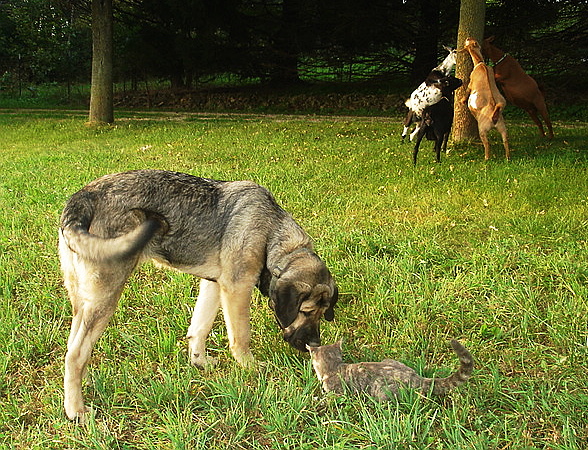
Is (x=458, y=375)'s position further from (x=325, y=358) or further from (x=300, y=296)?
(x=300, y=296)

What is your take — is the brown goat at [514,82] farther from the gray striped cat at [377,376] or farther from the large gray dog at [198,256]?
the gray striped cat at [377,376]

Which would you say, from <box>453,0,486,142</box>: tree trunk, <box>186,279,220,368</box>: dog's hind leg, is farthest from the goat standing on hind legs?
<box>186,279,220,368</box>: dog's hind leg

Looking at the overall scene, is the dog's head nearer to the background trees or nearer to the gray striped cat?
the gray striped cat

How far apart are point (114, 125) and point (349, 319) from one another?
47.5 ft

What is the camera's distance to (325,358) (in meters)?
3.33

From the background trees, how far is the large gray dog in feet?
56.6

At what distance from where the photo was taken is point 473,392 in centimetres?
321

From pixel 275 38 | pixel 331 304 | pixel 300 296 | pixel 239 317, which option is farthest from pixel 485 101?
pixel 275 38

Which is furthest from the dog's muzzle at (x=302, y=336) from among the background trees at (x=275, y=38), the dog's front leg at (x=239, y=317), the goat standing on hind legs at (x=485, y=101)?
the background trees at (x=275, y=38)

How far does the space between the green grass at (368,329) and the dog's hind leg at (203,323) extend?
119 millimetres

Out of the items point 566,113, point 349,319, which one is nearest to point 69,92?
point 566,113

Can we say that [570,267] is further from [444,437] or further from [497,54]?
[497,54]

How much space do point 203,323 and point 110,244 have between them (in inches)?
44.6

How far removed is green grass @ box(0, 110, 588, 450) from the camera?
2.95 m
